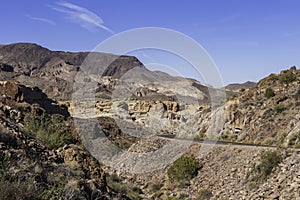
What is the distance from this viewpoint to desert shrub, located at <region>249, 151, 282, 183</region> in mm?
15984

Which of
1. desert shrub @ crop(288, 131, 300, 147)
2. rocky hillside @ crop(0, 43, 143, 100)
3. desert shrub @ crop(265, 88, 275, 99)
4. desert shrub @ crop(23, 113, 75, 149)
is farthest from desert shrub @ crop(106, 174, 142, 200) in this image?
rocky hillside @ crop(0, 43, 143, 100)

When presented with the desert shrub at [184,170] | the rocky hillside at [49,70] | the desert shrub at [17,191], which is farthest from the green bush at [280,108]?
the rocky hillside at [49,70]

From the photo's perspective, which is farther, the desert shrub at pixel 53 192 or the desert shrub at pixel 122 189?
the desert shrub at pixel 122 189

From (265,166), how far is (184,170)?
5285mm

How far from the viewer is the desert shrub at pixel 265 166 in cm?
1598

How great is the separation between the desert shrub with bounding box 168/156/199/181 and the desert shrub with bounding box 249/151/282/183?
4.14m

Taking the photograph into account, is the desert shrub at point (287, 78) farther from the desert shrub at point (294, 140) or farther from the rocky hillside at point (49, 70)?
the rocky hillside at point (49, 70)

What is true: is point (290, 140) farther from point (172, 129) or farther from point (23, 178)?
point (172, 129)

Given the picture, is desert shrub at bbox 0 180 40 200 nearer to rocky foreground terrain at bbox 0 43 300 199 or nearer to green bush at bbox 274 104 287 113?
rocky foreground terrain at bbox 0 43 300 199

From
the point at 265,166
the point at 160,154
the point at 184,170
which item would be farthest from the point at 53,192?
the point at 160,154

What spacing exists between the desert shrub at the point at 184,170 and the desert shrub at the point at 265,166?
4.14m

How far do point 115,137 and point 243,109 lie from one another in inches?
469

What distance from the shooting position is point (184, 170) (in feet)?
67.3

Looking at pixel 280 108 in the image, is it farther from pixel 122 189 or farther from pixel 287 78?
pixel 122 189
